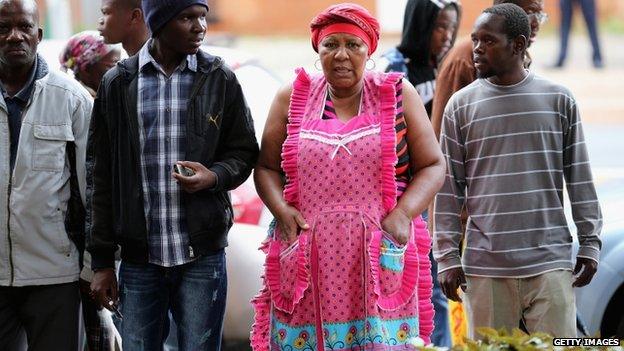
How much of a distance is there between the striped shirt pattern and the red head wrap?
0.74 meters

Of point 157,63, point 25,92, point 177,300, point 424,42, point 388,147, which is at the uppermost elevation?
point 424,42

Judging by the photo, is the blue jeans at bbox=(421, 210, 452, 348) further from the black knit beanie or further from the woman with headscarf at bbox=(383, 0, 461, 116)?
the black knit beanie

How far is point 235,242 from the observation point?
23.1ft

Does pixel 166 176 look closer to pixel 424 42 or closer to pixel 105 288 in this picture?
pixel 105 288

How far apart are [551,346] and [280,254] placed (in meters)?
1.57

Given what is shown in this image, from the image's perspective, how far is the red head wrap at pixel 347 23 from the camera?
512 cm

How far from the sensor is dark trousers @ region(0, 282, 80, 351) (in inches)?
215

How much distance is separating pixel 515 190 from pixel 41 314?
6.85ft

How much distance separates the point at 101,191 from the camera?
5.34 metres

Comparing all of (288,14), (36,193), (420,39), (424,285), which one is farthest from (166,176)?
(288,14)

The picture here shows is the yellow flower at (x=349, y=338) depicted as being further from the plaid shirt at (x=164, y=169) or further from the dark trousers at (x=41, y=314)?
the dark trousers at (x=41, y=314)

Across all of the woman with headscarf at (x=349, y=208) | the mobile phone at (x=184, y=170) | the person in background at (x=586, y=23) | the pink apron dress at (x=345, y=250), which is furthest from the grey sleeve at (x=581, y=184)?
the person in background at (x=586, y=23)

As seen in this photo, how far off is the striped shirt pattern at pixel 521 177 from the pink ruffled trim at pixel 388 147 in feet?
1.98

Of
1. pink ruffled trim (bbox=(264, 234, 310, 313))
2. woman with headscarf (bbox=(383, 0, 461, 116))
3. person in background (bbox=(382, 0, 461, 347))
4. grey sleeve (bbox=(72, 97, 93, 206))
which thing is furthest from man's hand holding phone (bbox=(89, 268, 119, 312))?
woman with headscarf (bbox=(383, 0, 461, 116))
